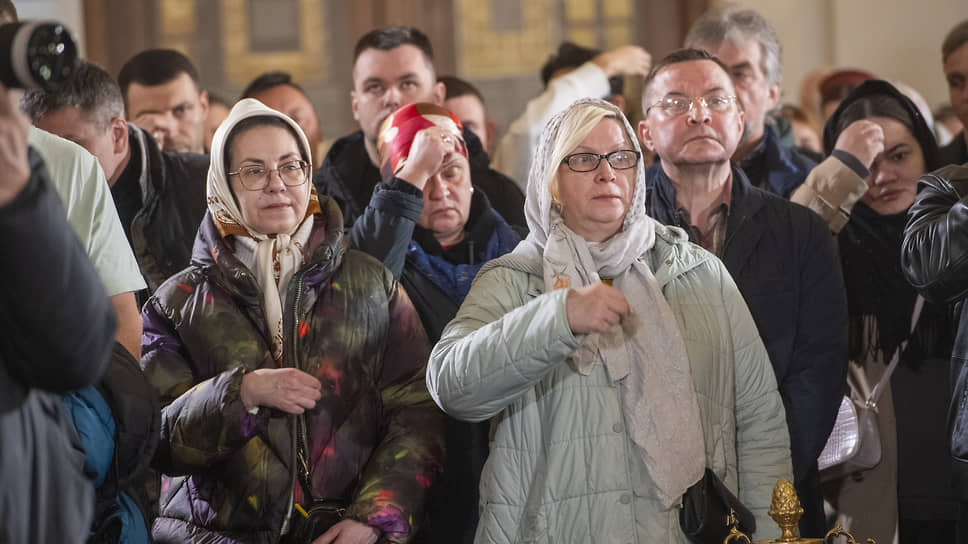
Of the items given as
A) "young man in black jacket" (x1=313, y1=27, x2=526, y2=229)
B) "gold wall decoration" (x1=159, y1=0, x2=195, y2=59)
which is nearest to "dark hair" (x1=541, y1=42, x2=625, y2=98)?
"young man in black jacket" (x1=313, y1=27, x2=526, y2=229)

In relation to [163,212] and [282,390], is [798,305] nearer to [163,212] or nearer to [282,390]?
[282,390]

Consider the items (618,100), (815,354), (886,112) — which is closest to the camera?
(815,354)

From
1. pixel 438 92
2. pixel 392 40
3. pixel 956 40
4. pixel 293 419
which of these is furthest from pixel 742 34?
pixel 293 419

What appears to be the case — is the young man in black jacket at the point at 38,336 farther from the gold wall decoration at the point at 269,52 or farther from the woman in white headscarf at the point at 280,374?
the gold wall decoration at the point at 269,52

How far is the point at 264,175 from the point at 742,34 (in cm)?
186

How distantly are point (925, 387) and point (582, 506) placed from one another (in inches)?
55.3

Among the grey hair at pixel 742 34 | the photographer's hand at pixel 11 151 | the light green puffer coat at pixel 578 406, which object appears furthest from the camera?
the grey hair at pixel 742 34

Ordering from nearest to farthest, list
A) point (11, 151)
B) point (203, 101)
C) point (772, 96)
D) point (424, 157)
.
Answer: point (11, 151) → point (424, 157) → point (772, 96) → point (203, 101)

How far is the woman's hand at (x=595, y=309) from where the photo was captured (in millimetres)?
2084

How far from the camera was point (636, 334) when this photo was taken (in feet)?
8.07

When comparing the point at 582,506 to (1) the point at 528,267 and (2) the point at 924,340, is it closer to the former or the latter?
(1) the point at 528,267

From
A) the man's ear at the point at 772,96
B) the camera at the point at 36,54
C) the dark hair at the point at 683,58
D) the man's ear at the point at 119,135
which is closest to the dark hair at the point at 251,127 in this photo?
the man's ear at the point at 119,135

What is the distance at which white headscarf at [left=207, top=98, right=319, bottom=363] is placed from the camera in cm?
264

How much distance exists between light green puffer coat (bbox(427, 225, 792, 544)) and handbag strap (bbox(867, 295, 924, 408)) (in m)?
0.80
